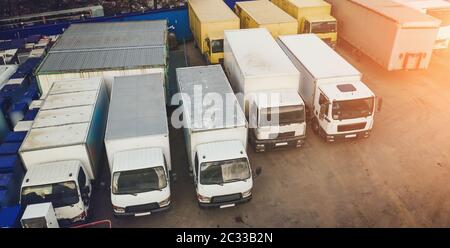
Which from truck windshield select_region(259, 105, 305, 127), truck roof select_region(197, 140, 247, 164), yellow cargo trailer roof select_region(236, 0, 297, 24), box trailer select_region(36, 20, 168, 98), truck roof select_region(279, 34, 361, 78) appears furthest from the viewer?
yellow cargo trailer roof select_region(236, 0, 297, 24)

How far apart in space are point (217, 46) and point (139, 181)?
10.6m

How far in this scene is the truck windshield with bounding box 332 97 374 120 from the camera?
44.3 feet

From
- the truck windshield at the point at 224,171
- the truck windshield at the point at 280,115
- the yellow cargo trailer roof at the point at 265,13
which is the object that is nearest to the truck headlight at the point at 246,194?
the truck windshield at the point at 224,171

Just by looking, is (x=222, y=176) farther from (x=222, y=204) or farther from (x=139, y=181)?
(x=139, y=181)

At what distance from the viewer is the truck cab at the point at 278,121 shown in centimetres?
1315

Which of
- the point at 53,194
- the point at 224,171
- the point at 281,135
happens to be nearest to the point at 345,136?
the point at 281,135

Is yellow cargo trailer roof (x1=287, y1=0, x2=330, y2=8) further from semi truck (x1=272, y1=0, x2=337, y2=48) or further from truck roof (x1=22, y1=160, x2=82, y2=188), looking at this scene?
truck roof (x1=22, y1=160, x2=82, y2=188)

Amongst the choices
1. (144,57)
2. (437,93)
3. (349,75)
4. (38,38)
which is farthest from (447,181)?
(38,38)

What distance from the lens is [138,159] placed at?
10711 millimetres

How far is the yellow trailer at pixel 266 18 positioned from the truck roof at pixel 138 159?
10993mm

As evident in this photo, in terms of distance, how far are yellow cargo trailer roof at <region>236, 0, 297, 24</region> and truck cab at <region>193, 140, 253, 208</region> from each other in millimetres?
10761

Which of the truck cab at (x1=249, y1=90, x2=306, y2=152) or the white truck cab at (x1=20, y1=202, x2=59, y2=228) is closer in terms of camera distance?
the white truck cab at (x1=20, y1=202, x2=59, y2=228)

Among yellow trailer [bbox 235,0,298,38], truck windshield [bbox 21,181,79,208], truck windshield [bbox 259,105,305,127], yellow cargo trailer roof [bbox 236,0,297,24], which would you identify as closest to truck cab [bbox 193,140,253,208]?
truck windshield [bbox 259,105,305,127]

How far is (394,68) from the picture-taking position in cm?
1822
